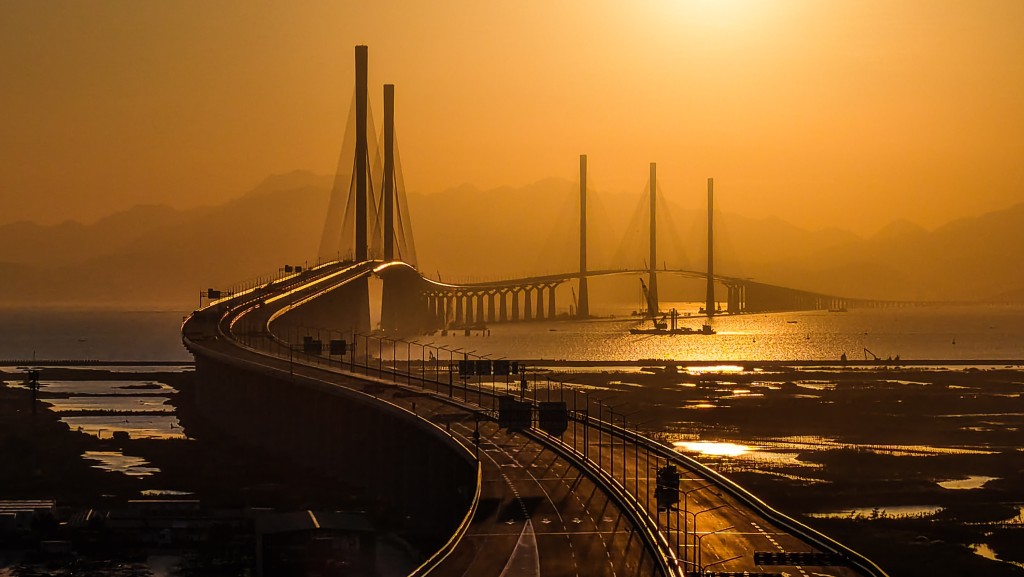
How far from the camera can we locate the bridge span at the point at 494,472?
1785 inches

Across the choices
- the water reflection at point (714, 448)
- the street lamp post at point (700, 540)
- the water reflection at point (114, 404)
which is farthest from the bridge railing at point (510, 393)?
the water reflection at point (114, 404)

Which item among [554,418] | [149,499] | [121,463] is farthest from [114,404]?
[554,418]

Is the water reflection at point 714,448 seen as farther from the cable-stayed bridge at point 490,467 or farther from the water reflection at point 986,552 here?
the water reflection at point 986,552

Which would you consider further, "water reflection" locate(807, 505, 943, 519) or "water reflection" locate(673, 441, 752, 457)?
"water reflection" locate(673, 441, 752, 457)

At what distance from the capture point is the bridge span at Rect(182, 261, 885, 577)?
45.3 m

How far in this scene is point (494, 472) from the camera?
63219 mm

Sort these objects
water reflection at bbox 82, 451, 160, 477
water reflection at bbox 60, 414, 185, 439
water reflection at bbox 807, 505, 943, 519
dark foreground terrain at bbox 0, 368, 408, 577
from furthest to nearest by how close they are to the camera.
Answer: water reflection at bbox 60, 414, 185, 439
water reflection at bbox 82, 451, 160, 477
water reflection at bbox 807, 505, 943, 519
dark foreground terrain at bbox 0, 368, 408, 577

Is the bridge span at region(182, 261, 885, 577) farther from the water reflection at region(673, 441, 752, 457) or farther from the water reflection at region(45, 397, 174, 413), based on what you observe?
the water reflection at region(45, 397, 174, 413)

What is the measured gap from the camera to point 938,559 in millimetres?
52969

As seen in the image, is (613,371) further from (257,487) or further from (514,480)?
(514,480)

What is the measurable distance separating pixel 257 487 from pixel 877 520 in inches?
1219

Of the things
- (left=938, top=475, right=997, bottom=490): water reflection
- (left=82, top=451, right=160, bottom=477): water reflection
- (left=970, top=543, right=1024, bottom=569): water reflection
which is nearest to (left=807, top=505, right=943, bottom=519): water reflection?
(left=970, top=543, right=1024, bottom=569): water reflection

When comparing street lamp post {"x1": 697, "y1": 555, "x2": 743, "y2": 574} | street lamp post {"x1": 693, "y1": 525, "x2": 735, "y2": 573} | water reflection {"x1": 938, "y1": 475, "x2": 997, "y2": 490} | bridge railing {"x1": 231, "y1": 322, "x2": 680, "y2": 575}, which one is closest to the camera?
→ street lamp post {"x1": 697, "y1": 555, "x2": 743, "y2": 574}

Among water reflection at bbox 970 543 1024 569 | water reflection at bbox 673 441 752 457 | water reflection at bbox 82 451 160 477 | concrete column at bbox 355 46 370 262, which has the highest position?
concrete column at bbox 355 46 370 262
